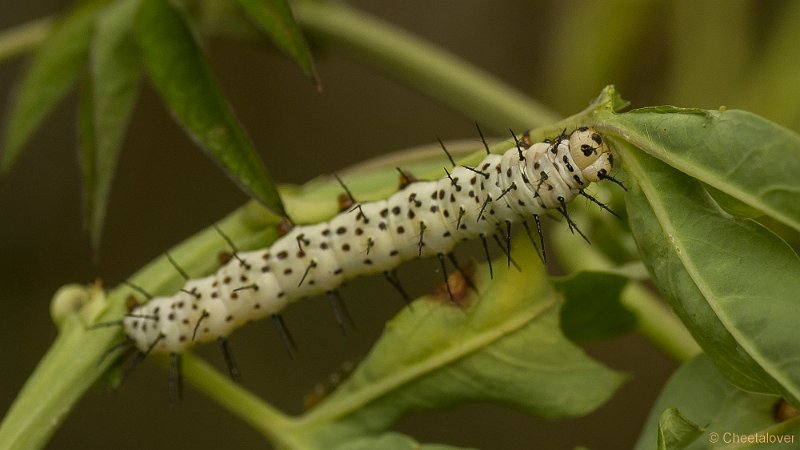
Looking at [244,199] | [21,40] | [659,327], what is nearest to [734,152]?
[659,327]

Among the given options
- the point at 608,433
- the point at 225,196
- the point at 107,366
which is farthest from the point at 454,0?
the point at 107,366

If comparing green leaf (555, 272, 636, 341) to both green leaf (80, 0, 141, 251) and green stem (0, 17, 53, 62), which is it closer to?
green leaf (80, 0, 141, 251)

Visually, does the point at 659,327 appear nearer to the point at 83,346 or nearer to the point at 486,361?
the point at 486,361

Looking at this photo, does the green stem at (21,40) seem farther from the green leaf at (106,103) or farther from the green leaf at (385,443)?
the green leaf at (385,443)

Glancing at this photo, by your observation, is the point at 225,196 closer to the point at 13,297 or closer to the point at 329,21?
the point at 13,297

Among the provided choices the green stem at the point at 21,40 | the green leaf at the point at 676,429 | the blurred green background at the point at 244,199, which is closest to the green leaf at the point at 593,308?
the green leaf at the point at 676,429

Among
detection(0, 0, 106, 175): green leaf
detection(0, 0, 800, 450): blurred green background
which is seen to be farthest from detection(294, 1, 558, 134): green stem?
detection(0, 0, 800, 450): blurred green background

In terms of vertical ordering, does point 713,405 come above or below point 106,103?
below
